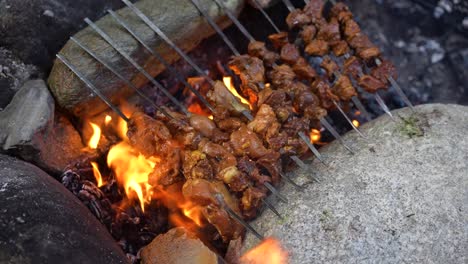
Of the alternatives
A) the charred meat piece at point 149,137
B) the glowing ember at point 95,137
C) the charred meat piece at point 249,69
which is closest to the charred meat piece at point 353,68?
the charred meat piece at point 249,69

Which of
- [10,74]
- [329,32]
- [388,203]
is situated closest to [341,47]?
[329,32]

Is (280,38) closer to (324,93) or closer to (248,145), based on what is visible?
(324,93)

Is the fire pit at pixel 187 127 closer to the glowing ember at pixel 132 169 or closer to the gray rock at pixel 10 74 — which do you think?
the glowing ember at pixel 132 169

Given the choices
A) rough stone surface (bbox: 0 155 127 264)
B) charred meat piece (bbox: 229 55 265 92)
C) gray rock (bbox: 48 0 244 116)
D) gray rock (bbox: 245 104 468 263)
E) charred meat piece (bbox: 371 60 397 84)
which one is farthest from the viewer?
charred meat piece (bbox: 371 60 397 84)

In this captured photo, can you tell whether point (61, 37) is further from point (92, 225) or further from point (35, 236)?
point (35, 236)

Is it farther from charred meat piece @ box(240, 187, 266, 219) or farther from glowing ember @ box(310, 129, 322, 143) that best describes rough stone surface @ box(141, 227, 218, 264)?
glowing ember @ box(310, 129, 322, 143)

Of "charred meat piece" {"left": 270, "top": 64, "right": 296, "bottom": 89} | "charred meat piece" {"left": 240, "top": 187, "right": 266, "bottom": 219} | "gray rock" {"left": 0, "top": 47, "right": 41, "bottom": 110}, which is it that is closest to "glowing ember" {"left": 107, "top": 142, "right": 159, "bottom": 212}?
"charred meat piece" {"left": 240, "top": 187, "right": 266, "bottom": 219}
